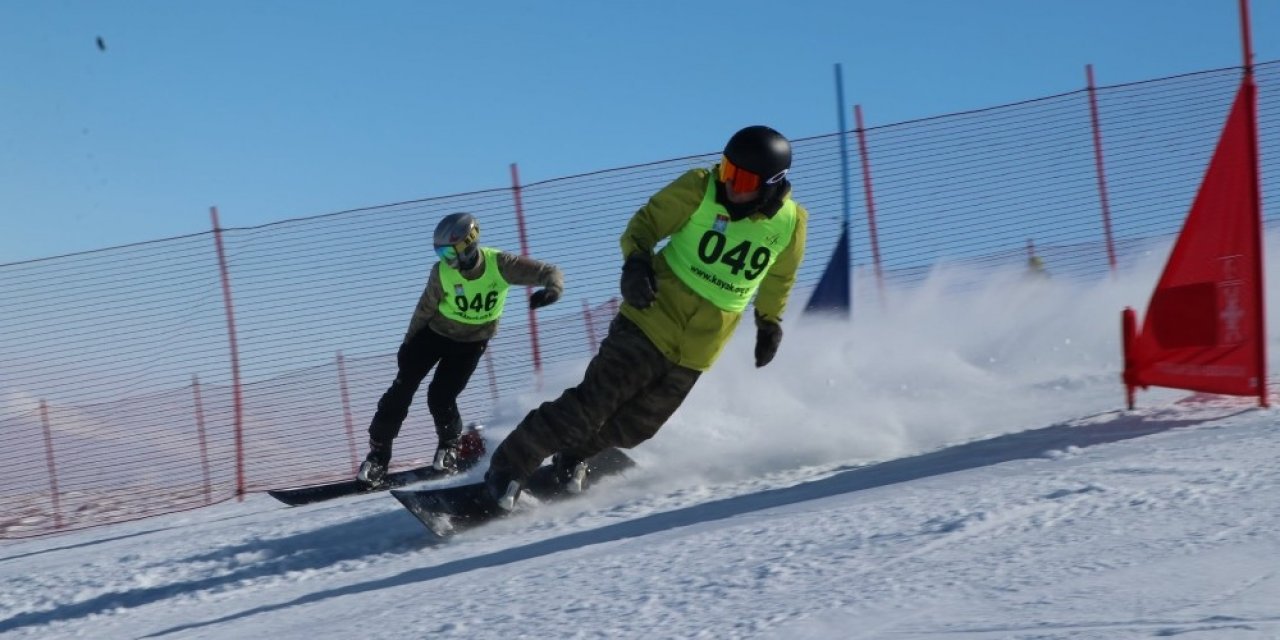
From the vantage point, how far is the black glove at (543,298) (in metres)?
6.98

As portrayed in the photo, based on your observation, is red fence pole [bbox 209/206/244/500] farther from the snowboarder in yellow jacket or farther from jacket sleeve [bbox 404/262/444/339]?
the snowboarder in yellow jacket

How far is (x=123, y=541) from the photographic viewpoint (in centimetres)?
699

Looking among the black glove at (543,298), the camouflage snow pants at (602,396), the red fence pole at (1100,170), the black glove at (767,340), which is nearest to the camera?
the camouflage snow pants at (602,396)

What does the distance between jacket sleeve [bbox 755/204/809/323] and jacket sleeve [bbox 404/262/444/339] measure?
8.90ft

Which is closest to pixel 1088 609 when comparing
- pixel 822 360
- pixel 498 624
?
pixel 498 624

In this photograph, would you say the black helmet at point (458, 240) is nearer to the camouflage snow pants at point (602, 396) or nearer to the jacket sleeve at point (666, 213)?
the camouflage snow pants at point (602, 396)

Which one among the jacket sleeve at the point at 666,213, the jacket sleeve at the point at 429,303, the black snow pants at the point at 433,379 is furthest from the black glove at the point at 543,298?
the jacket sleeve at the point at 666,213

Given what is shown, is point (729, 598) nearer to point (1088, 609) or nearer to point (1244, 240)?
point (1088, 609)

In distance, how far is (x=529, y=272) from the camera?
7.38m

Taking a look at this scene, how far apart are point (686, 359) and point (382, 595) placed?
1.60 m

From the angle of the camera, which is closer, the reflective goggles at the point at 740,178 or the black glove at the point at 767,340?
the reflective goggles at the point at 740,178

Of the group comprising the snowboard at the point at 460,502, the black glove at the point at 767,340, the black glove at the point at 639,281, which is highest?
the black glove at the point at 639,281

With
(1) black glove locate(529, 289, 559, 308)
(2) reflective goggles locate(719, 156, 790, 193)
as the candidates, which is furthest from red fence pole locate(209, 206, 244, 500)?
(2) reflective goggles locate(719, 156, 790, 193)

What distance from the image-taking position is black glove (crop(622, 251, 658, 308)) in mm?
4777
